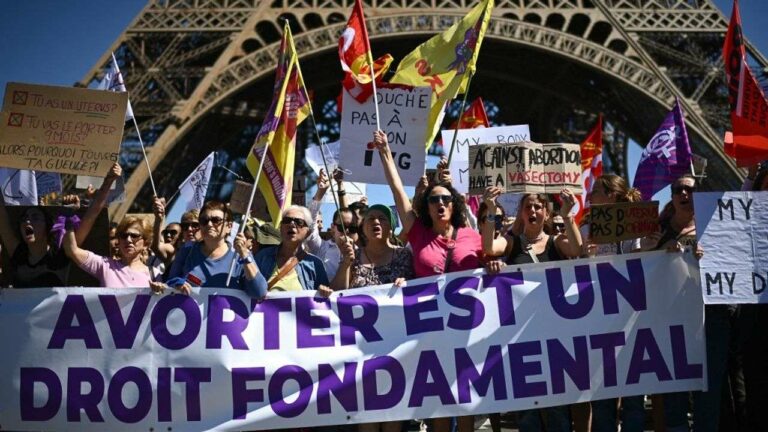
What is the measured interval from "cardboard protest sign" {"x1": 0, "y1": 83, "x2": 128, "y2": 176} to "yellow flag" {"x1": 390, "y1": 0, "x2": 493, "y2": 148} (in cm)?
253

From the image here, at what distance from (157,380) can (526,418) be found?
7.66ft

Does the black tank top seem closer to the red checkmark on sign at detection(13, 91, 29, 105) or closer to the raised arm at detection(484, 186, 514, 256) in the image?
the raised arm at detection(484, 186, 514, 256)

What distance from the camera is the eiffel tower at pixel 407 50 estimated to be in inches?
800

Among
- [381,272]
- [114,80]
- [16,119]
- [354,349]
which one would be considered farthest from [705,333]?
[114,80]

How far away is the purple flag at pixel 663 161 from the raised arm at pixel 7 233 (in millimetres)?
5106

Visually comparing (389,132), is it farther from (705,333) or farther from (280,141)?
(705,333)

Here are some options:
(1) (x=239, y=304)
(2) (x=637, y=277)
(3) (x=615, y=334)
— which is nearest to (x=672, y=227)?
(2) (x=637, y=277)

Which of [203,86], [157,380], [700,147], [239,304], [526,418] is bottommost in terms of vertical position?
[526,418]

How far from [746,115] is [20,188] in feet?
18.8

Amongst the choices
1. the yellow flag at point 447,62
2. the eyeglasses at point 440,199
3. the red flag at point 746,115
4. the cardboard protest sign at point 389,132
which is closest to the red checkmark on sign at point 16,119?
the cardboard protest sign at point 389,132

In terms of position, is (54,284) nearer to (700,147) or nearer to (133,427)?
(133,427)

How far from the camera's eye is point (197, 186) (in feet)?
28.1

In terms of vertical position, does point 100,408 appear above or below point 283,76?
below

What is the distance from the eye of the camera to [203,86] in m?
20.3
